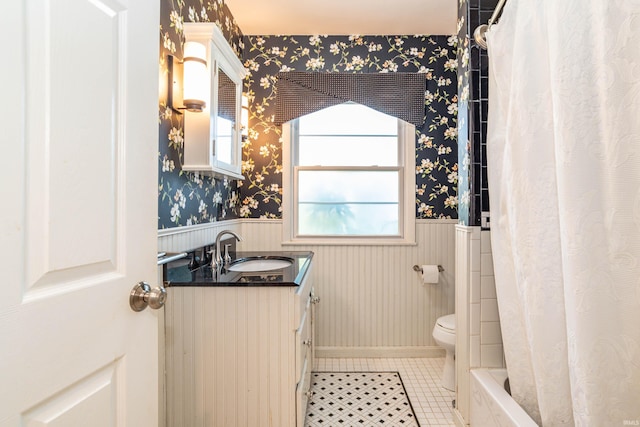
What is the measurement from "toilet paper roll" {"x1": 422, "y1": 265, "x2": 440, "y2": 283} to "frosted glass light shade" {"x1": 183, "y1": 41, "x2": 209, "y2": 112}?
1.91 m

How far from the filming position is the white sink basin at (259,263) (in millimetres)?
1947

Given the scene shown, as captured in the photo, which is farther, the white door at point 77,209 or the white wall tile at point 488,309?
the white wall tile at point 488,309

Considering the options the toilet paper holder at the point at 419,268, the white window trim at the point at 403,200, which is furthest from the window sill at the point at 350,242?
the toilet paper holder at the point at 419,268

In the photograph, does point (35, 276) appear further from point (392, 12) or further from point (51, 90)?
point (392, 12)

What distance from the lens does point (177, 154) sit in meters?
1.64

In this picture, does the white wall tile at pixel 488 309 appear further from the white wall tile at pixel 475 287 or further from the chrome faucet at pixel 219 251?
the chrome faucet at pixel 219 251

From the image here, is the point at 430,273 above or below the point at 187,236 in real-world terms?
below

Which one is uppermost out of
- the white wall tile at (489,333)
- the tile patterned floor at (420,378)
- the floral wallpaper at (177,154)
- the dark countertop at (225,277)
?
the floral wallpaper at (177,154)

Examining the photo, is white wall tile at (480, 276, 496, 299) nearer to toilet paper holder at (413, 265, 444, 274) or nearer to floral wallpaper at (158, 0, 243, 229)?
toilet paper holder at (413, 265, 444, 274)

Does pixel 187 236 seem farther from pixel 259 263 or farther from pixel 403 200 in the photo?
pixel 403 200

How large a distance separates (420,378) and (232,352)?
1501mm

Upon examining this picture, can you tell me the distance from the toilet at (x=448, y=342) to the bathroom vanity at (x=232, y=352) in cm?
112

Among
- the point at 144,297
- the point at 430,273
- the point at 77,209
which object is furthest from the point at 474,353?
the point at 77,209

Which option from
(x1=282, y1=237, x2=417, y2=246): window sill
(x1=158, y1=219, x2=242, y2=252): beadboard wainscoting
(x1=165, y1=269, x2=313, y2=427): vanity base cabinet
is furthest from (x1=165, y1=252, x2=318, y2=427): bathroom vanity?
(x1=282, y1=237, x2=417, y2=246): window sill
